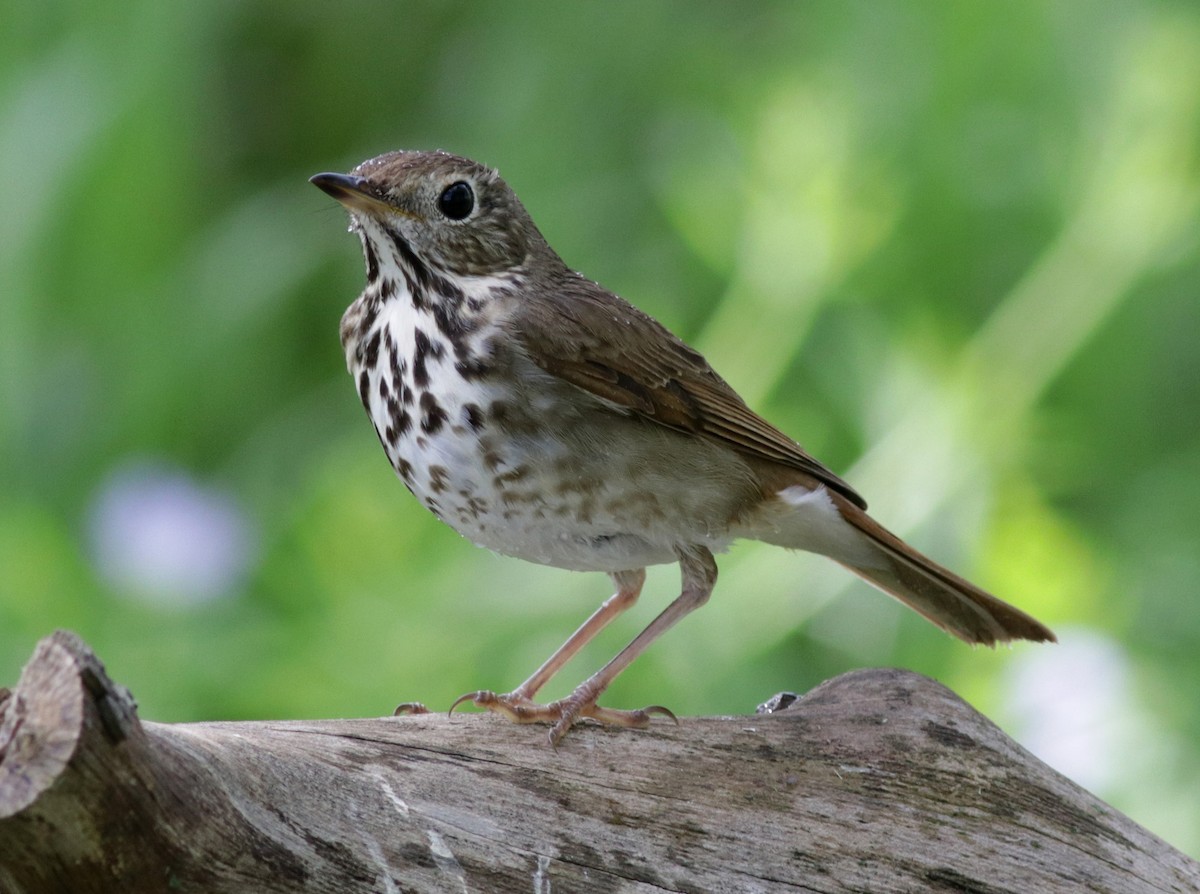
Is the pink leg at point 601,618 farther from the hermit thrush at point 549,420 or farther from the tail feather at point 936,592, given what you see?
the tail feather at point 936,592

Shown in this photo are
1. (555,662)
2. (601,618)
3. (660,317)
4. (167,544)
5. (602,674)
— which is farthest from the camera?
(167,544)

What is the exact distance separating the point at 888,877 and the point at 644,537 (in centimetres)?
82

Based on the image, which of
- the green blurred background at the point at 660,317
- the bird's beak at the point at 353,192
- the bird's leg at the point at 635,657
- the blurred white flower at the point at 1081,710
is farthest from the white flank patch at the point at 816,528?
the bird's beak at the point at 353,192

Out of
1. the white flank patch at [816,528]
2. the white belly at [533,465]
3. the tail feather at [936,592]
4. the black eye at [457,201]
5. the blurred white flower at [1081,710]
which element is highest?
the blurred white flower at [1081,710]

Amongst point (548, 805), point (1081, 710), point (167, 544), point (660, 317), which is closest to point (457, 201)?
point (548, 805)

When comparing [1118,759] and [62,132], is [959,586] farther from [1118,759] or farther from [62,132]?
[62,132]

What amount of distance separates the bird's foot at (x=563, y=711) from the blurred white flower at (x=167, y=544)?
1727mm

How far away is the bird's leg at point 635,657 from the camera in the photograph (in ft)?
9.98

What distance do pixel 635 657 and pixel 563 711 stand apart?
369mm

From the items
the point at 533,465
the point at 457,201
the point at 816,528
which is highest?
the point at 816,528

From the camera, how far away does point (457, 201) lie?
329cm

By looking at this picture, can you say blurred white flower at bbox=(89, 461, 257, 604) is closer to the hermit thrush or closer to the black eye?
the hermit thrush

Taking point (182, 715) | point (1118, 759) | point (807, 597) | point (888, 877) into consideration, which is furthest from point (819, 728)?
point (182, 715)

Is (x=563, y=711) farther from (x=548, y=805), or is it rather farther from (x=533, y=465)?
(x=533, y=465)
